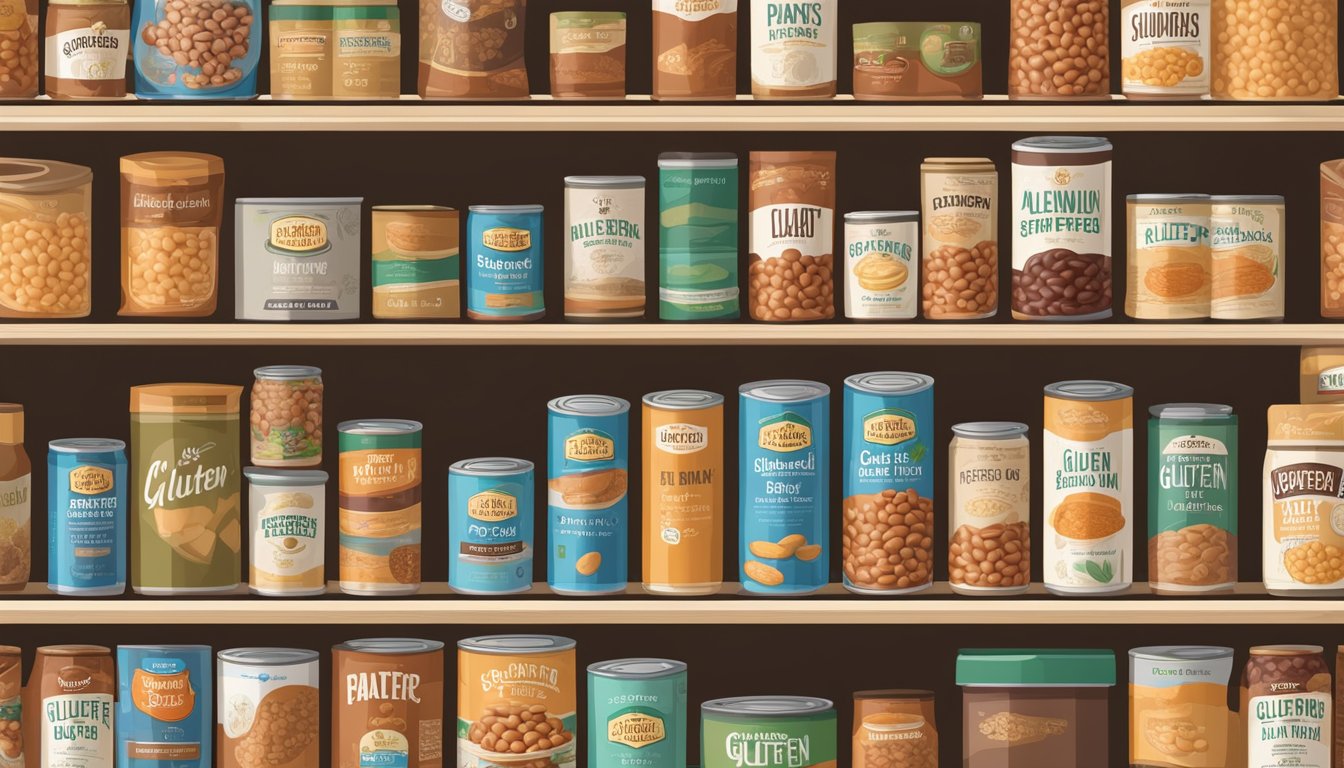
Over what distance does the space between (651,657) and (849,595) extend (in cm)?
39

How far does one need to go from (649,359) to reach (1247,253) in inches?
36.0

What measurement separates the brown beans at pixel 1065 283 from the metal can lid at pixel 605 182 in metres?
0.57

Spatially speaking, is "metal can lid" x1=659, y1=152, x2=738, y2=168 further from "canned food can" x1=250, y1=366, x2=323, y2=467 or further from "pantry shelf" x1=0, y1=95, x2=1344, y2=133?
"canned food can" x1=250, y1=366, x2=323, y2=467

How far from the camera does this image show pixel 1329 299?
2.47 m

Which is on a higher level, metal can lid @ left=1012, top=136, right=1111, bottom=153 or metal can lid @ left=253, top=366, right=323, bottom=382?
metal can lid @ left=1012, top=136, right=1111, bottom=153

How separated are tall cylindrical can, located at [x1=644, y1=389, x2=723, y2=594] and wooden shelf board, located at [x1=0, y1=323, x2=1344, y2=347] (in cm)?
10

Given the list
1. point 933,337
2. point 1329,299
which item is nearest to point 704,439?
point 933,337

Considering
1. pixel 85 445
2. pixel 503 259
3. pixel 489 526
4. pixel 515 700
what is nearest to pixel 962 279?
pixel 503 259

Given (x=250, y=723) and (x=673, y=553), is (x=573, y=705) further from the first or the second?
(x=250, y=723)

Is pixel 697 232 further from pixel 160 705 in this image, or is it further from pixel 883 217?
pixel 160 705

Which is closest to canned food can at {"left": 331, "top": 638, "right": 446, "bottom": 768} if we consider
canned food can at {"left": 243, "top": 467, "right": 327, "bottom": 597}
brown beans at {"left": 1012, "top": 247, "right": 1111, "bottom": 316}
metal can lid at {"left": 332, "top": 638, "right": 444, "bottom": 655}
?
metal can lid at {"left": 332, "top": 638, "right": 444, "bottom": 655}

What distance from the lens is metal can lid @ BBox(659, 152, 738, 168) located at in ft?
7.97

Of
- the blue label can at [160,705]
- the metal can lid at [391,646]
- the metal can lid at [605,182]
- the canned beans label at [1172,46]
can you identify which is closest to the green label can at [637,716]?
the metal can lid at [391,646]

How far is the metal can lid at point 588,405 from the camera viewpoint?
243 centimetres
